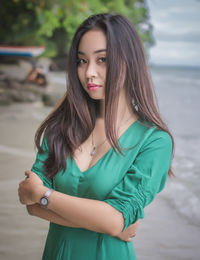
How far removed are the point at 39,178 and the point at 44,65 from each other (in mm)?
8130

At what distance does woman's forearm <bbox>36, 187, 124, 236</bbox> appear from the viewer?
3.47 feet

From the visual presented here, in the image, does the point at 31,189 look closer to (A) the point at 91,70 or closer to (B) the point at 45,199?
(B) the point at 45,199

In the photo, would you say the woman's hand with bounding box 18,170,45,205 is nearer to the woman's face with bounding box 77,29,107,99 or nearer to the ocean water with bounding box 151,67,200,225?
the woman's face with bounding box 77,29,107,99

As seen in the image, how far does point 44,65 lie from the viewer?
9039 mm

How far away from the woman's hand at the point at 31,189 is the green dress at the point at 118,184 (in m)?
0.07

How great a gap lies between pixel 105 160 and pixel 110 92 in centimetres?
23

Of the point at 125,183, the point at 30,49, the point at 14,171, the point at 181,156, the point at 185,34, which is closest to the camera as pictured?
the point at 125,183

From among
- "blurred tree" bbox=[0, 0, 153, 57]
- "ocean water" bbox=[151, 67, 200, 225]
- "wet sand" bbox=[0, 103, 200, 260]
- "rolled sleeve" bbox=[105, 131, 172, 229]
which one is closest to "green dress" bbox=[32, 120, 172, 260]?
"rolled sleeve" bbox=[105, 131, 172, 229]

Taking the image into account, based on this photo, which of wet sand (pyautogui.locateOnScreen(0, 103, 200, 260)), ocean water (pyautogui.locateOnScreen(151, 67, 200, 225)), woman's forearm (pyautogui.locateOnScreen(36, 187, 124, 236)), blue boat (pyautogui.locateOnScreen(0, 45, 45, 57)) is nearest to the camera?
woman's forearm (pyautogui.locateOnScreen(36, 187, 124, 236))

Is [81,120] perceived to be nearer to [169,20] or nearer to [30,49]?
[30,49]

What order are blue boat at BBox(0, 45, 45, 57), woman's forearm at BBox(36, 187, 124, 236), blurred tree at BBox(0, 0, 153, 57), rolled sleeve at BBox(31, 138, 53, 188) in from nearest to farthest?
woman's forearm at BBox(36, 187, 124, 236), rolled sleeve at BBox(31, 138, 53, 188), blurred tree at BBox(0, 0, 153, 57), blue boat at BBox(0, 45, 45, 57)

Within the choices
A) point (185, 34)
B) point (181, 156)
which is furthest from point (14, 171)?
point (185, 34)

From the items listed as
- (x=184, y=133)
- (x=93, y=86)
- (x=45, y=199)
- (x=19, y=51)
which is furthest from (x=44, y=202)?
(x=19, y=51)

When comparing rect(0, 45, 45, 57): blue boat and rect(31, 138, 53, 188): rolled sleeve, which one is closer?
rect(31, 138, 53, 188): rolled sleeve
